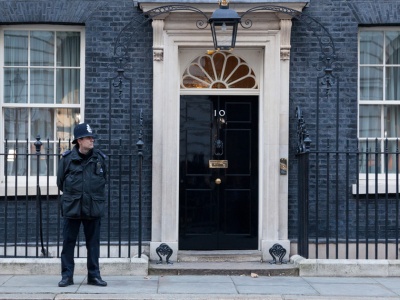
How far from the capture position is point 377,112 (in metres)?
12.0

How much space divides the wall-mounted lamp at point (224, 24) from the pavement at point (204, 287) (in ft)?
10.1

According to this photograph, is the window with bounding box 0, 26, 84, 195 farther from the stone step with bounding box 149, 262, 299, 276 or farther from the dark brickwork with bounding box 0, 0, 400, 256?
the stone step with bounding box 149, 262, 299, 276

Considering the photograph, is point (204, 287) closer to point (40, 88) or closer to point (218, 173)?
point (218, 173)

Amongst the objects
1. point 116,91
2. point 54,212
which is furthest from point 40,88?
point 54,212

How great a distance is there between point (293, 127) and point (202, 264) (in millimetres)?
2355

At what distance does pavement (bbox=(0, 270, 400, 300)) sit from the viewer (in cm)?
893

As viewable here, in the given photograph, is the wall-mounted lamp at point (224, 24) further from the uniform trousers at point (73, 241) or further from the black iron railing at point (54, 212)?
the uniform trousers at point (73, 241)

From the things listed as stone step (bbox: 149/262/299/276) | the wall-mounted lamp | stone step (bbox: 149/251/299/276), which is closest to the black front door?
stone step (bbox: 149/251/299/276)

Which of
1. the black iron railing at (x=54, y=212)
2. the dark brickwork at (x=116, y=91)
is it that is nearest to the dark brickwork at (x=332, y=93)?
the dark brickwork at (x=116, y=91)

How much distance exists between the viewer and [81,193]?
9.08 metres

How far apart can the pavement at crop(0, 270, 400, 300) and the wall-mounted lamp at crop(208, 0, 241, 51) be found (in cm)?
307

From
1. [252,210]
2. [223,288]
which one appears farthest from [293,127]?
[223,288]

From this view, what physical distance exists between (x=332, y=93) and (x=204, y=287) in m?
3.65

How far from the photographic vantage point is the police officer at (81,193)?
9.05 metres
